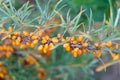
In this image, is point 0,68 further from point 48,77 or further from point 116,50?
point 116,50

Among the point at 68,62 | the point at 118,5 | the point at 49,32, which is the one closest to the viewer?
the point at 118,5

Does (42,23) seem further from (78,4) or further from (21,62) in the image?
(21,62)

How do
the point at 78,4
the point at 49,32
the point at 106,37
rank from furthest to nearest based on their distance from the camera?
the point at 49,32
the point at 78,4
the point at 106,37

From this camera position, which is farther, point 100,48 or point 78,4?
point 78,4

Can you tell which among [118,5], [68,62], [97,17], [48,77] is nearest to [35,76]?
[48,77]

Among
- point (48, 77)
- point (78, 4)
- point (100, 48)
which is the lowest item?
point (48, 77)

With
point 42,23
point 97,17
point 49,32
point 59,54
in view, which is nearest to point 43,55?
point 59,54

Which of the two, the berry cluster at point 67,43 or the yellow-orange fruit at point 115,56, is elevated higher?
the berry cluster at point 67,43

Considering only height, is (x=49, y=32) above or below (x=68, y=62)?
above

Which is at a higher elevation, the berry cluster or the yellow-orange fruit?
the berry cluster
